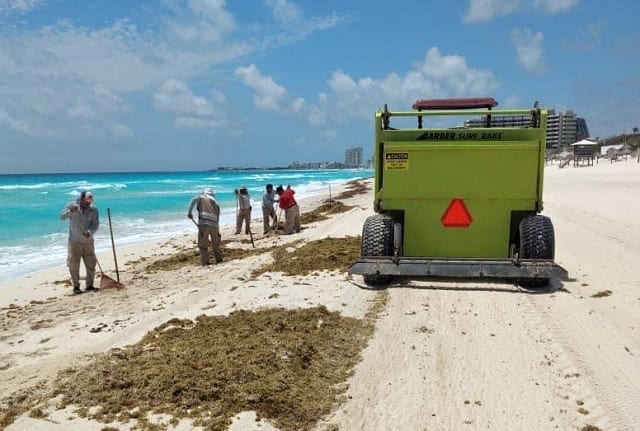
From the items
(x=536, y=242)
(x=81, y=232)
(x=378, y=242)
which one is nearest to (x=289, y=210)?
(x=81, y=232)

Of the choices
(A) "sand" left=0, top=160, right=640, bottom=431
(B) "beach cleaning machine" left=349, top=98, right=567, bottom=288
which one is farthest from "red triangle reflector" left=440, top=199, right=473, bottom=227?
(A) "sand" left=0, top=160, right=640, bottom=431

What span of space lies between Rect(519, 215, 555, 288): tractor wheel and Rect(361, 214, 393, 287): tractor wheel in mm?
1809

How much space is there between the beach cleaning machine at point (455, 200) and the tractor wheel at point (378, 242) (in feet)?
0.05

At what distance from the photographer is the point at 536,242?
23.2ft

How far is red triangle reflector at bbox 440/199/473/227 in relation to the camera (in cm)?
734

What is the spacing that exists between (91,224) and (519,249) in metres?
7.12

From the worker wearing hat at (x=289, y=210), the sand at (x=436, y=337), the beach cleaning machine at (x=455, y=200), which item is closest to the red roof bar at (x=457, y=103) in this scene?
the beach cleaning machine at (x=455, y=200)

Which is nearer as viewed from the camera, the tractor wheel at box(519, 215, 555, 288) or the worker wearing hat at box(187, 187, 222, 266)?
the tractor wheel at box(519, 215, 555, 288)

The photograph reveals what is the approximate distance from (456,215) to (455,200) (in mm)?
215

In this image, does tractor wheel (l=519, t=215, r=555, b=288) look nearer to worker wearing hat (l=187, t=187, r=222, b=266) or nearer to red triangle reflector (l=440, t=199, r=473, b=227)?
red triangle reflector (l=440, t=199, r=473, b=227)

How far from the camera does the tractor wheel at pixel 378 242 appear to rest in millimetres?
7391

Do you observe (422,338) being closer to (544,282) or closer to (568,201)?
(544,282)

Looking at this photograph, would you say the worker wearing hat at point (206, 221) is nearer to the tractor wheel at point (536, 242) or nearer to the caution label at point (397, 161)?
the caution label at point (397, 161)

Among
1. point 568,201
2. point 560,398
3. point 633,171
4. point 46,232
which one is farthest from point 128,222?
point 633,171
